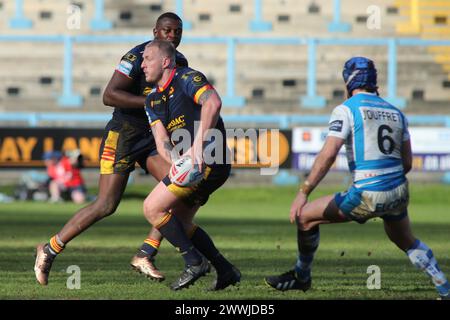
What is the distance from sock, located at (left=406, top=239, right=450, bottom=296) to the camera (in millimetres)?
8352

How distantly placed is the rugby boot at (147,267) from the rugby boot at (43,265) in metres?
0.75

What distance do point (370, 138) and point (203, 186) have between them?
4.80 ft

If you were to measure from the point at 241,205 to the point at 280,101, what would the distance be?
7220 mm

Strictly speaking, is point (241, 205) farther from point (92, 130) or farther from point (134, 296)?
point (134, 296)

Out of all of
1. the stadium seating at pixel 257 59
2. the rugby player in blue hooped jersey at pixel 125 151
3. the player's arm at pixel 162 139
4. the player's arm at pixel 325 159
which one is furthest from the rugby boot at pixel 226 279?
the stadium seating at pixel 257 59

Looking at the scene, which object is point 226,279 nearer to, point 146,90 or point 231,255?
point 146,90

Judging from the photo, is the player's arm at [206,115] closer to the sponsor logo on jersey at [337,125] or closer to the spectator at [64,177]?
the sponsor logo on jersey at [337,125]

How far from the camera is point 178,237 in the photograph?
8867mm

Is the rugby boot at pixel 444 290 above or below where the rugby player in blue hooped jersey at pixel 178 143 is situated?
below

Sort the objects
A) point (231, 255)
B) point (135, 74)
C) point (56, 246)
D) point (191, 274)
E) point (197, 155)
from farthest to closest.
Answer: point (231, 255)
point (135, 74)
point (56, 246)
point (191, 274)
point (197, 155)

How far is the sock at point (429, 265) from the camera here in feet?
27.4

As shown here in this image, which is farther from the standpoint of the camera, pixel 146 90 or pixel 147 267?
pixel 146 90

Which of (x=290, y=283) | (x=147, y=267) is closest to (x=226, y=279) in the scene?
(x=290, y=283)
